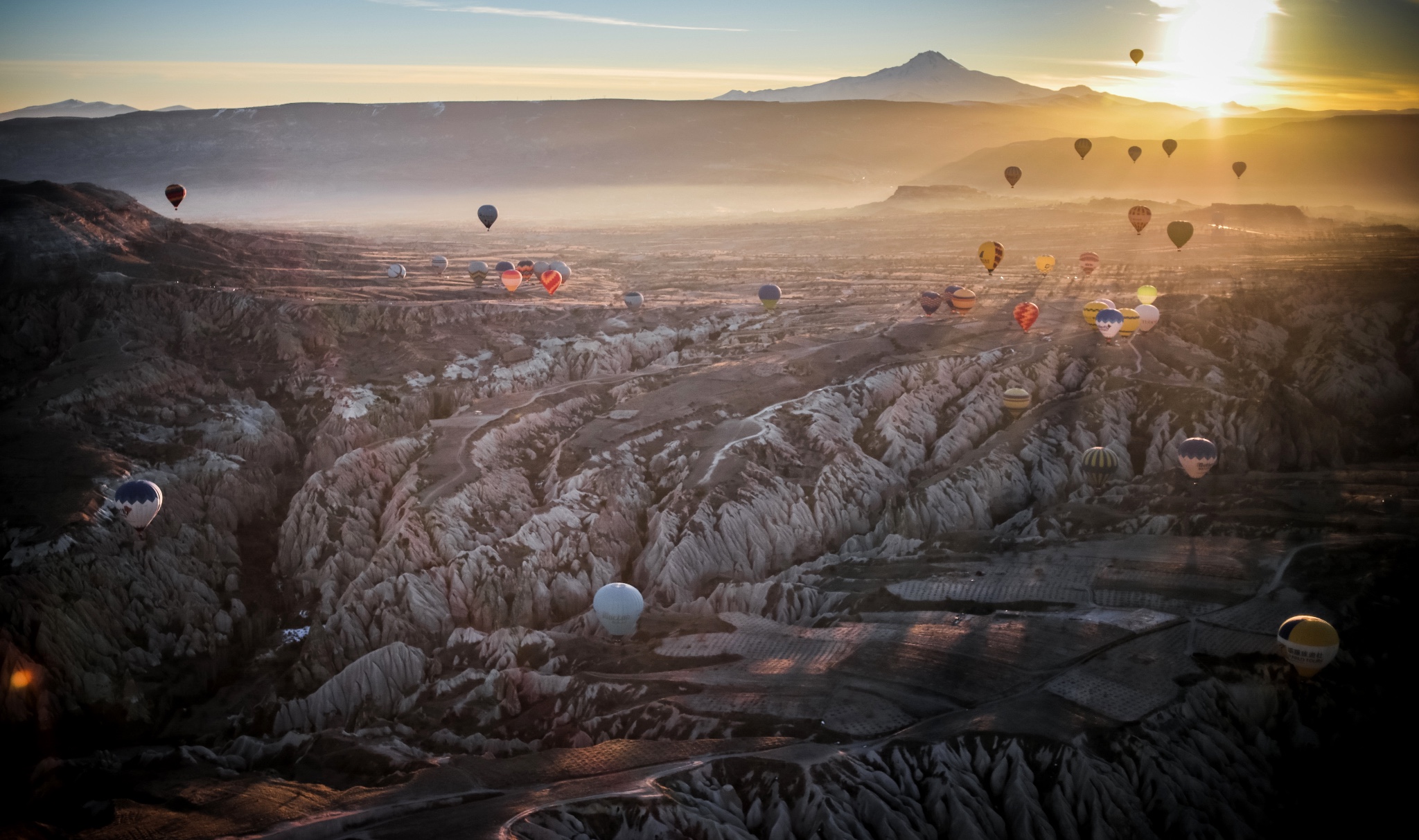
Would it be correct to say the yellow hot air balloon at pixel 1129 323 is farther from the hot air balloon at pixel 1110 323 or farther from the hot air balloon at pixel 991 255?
the hot air balloon at pixel 991 255

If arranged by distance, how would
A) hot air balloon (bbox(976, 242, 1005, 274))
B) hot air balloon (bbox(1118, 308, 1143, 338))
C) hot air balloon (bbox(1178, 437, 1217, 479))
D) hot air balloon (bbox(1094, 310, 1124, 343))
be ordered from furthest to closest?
hot air balloon (bbox(976, 242, 1005, 274)), hot air balloon (bbox(1118, 308, 1143, 338)), hot air balloon (bbox(1094, 310, 1124, 343)), hot air balloon (bbox(1178, 437, 1217, 479))

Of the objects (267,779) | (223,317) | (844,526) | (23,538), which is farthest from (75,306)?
(844,526)

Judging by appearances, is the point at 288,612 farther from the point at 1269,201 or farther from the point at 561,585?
the point at 1269,201

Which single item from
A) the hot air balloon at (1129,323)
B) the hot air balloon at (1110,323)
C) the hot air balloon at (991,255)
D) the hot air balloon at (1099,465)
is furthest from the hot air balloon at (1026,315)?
the hot air balloon at (1099,465)

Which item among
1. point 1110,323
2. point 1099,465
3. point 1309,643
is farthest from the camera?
point 1110,323

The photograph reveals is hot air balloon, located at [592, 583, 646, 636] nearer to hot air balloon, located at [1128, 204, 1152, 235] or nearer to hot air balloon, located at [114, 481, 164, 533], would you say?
hot air balloon, located at [114, 481, 164, 533]

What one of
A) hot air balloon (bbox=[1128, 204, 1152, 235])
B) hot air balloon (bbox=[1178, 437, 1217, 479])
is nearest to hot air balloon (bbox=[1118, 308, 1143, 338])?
hot air balloon (bbox=[1178, 437, 1217, 479])

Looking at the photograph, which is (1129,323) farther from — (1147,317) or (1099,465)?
(1099,465)

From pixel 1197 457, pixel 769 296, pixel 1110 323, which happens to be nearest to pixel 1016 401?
pixel 1197 457
